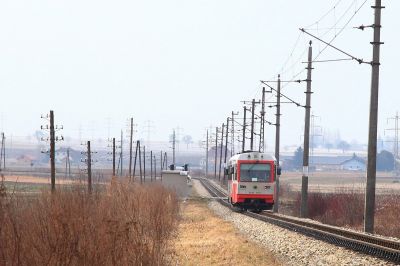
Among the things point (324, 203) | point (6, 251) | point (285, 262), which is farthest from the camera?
point (324, 203)

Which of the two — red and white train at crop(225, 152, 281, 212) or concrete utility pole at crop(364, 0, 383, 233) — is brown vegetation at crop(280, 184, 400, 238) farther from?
concrete utility pole at crop(364, 0, 383, 233)

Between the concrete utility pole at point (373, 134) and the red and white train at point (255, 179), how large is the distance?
42.4 feet

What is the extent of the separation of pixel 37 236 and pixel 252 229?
17996mm

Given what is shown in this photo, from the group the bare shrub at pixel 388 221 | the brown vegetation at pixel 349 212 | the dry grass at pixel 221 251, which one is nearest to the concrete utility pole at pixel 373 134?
the dry grass at pixel 221 251

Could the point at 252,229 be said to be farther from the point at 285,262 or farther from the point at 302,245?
the point at 285,262

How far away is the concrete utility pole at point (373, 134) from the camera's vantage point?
2505cm

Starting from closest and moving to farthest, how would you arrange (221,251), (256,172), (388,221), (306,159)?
1. (221,251)
2. (388,221)
3. (256,172)
4. (306,159)

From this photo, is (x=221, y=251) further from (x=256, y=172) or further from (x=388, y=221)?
(x=388, y=221)

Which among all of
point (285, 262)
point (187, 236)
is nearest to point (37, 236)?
point (285, 262)

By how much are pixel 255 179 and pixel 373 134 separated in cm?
1324

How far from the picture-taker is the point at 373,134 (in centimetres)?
2530

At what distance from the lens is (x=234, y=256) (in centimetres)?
1841

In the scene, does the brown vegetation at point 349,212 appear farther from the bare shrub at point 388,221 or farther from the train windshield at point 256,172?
the train windshield at point 256,172

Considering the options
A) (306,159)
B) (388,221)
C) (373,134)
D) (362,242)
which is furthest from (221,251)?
(306,159)
